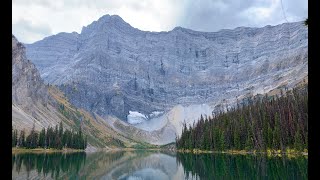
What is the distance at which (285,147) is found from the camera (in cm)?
11562

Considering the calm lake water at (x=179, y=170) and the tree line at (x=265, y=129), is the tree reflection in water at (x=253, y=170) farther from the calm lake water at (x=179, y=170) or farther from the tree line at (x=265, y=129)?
the tree line at (x=265, y=129)

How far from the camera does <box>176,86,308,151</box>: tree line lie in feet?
378

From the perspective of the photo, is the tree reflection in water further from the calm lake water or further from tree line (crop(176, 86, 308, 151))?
tree line (crop(176, 86, 308, 151))

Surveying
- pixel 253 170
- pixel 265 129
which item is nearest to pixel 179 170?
pixel 253 170

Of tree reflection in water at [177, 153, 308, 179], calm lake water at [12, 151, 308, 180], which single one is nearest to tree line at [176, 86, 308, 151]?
tree reflection in water at [177, 153, 308, 179]

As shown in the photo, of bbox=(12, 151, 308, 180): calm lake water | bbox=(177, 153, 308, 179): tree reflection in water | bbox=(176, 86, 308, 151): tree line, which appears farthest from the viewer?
bbox=(176, 86, 308, 151): tree line

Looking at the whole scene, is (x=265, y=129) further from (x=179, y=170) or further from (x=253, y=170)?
(x=253, y=170)

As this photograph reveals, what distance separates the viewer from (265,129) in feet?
416

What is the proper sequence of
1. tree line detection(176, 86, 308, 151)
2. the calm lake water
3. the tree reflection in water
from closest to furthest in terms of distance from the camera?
the tree reflection in water
the calm lake water
tree line detection(176, 86, 308, 151)

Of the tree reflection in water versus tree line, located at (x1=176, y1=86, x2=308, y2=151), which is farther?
tree line, located at (x1=176, y1=86, x2=308, y2=151)
